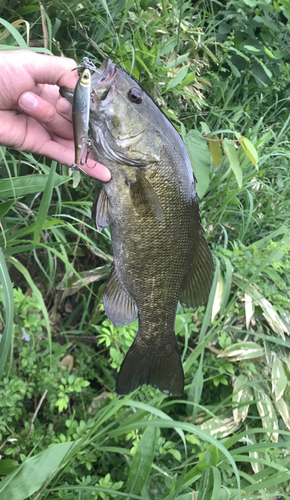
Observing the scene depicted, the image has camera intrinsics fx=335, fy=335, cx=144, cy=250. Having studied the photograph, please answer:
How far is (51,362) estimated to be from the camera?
131cm

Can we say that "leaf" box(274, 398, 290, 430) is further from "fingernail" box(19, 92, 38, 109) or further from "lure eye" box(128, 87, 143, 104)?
"fingernail" box(19, 92, 38, 109)

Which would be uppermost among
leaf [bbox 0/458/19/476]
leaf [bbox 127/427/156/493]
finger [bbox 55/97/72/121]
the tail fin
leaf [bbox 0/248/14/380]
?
finger [bbox 55/97/72/121]

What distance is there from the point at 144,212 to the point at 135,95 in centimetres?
27

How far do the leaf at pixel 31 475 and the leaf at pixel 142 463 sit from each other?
28cm

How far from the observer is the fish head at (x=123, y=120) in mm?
766

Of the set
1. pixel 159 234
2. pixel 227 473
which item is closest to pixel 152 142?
pixel 159 234

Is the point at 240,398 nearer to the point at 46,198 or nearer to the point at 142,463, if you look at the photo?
the point at 142,463

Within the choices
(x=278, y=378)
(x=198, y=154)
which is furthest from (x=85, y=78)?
(x=278, y=378)

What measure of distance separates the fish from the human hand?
70mm

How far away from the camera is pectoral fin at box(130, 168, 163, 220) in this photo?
82 cm

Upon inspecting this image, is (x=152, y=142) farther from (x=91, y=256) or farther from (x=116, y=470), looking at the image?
(x=116, y=470)

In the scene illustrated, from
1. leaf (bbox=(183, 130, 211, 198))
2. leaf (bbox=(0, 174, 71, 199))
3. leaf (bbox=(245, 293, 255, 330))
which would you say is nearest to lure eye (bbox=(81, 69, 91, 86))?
leaf (bbox=(0, 174, 71, 199))

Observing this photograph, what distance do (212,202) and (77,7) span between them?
112 centimetres

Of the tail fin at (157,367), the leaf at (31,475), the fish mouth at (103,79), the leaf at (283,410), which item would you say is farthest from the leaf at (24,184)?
the leaf at (283,410)
